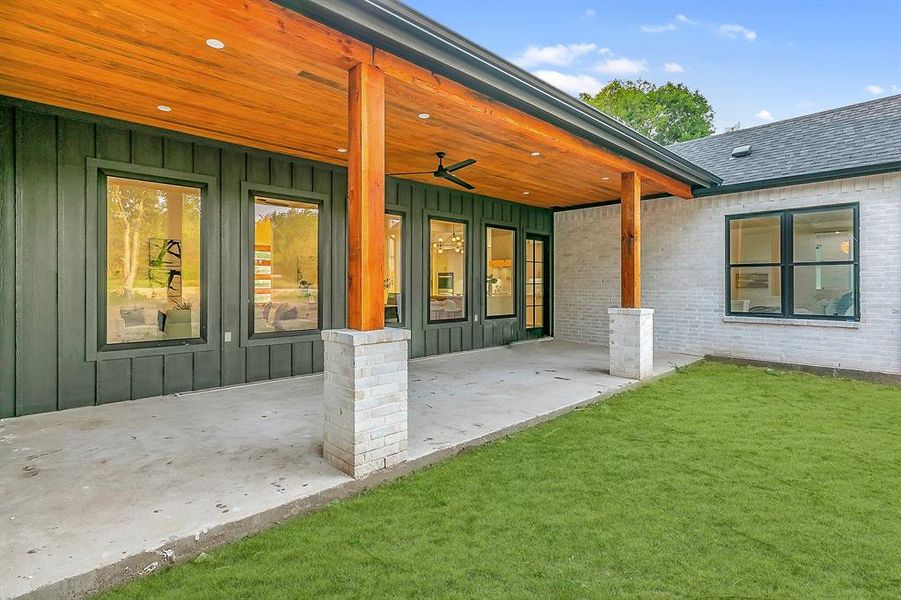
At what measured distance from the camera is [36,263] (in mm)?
3996

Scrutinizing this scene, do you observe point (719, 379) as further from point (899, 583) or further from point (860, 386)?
point (899, 583)

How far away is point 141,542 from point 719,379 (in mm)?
6264

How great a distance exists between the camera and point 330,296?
19.8ft

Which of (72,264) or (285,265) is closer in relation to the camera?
(72,264)

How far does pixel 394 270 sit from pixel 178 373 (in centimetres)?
318

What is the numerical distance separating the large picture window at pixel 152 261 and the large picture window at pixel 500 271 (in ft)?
15.8

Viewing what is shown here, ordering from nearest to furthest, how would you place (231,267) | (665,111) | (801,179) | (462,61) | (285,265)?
(462,61) < (231,267) < (285,265) < (801,179) < (665,111)

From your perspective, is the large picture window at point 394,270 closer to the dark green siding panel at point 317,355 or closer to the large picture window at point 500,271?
the dark green siding panel at point 317,355

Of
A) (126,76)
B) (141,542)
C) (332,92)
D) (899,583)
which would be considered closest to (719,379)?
(899,583)

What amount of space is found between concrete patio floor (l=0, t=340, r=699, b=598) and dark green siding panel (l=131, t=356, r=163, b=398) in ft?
0.54

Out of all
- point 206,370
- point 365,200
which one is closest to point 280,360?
point 206,370

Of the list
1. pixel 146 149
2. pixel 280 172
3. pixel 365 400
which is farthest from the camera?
pixel 280 172

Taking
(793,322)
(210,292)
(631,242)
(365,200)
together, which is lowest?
(793,322)

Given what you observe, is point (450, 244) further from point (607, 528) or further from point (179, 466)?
point (607, 528)
